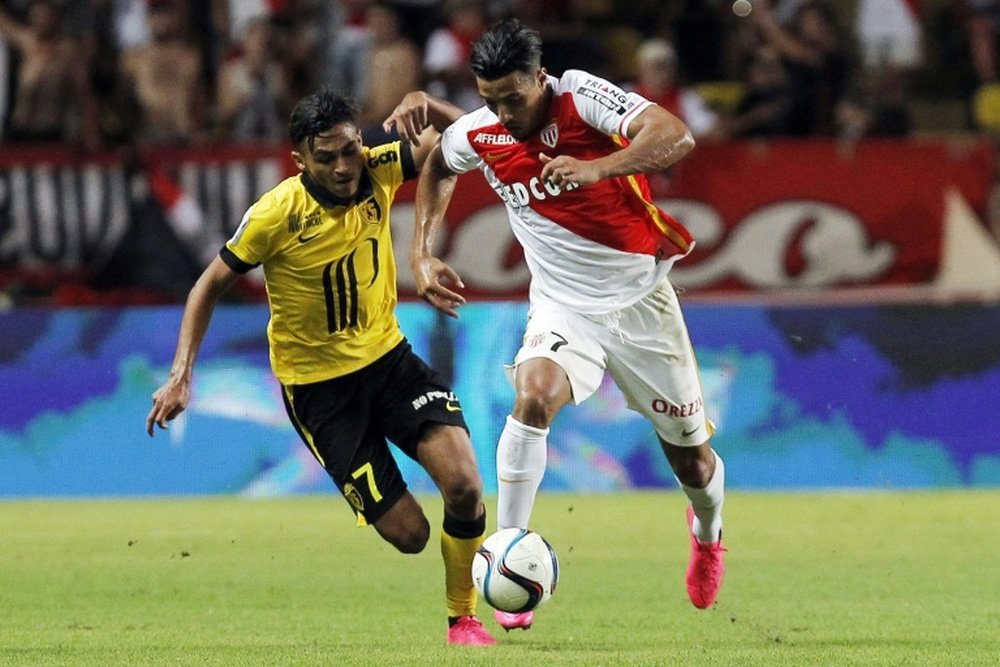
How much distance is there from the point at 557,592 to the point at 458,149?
231 centimetres

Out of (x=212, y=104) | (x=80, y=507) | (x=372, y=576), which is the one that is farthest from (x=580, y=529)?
(x=212, y=104)

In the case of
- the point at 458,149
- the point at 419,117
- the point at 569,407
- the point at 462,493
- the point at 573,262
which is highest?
the point at 419,117

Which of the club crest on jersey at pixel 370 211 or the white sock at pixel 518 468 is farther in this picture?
the club crest on jersey at pixel 370 211

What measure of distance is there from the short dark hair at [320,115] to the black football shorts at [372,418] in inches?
40.6

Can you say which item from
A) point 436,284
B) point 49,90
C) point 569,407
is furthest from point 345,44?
point 436,284

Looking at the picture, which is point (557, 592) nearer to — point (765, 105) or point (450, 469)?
point (450, 469)

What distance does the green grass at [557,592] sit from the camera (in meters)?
7.11

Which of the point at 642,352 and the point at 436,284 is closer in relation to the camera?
the point at 436,284

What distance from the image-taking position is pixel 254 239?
7.70 metres

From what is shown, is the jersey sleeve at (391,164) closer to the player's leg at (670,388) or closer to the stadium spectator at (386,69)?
the player's leg at (670,388)

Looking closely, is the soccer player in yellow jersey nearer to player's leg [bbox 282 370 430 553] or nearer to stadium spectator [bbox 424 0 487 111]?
player's leg [bbox 282 370 430 553]

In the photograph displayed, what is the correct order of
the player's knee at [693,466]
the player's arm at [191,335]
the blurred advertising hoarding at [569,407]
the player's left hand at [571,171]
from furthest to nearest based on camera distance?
the blurred advertising hoarding at [569,407] → the player's knee at [693,466] → the player's arm at [191,335] → the player's left hand at [571,171]

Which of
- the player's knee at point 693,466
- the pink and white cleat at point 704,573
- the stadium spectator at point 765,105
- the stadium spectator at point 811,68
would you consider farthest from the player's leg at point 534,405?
the stadium spectator at point 811,68

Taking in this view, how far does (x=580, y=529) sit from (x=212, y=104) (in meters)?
6.27
